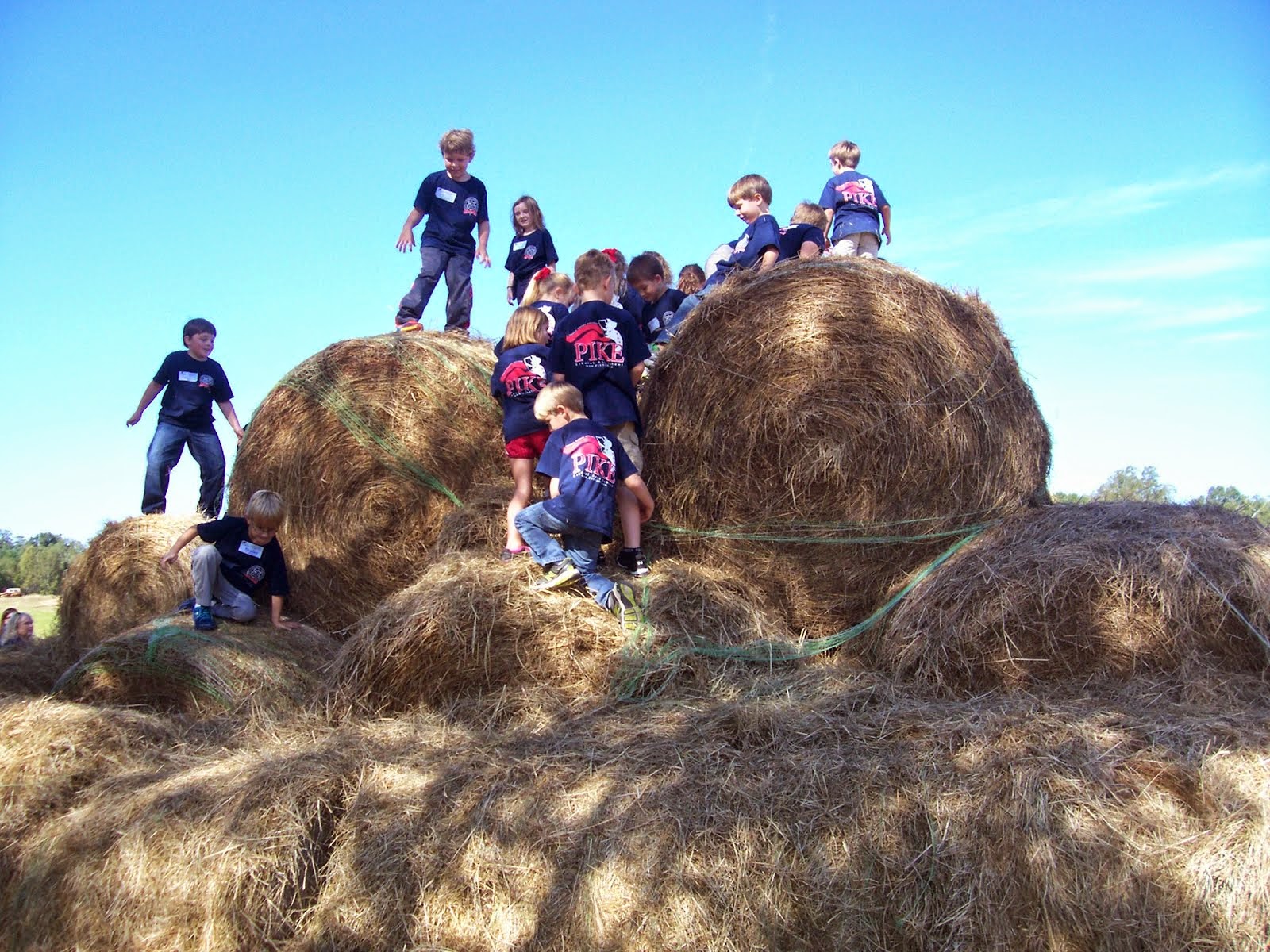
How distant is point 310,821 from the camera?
361cm

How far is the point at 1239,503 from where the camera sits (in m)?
6.01

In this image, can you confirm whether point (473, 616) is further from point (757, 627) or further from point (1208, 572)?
point (1208, 572)

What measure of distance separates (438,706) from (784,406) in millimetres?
2373

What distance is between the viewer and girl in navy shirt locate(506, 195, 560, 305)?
855cm

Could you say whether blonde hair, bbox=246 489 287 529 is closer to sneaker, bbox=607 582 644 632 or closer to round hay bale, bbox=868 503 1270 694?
sneaker, bbox=607 582 644 632

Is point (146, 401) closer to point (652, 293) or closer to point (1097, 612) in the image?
point (652, 293)

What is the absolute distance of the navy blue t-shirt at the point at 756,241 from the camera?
6961mm

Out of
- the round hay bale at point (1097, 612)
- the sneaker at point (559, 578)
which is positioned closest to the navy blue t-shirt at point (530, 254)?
the sneaker at point (559, 578)

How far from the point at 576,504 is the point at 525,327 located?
58.3 inches

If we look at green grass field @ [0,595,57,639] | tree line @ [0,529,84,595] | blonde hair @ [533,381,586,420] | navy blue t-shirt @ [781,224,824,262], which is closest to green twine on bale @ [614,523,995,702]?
blonde hair @ [533,381,586,420]

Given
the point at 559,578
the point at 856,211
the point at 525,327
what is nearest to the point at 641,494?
the point at 559,578

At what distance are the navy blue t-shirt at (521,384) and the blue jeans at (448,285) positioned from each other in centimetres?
257

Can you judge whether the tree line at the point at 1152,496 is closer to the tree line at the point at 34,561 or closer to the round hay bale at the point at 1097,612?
the round hay bale at the point at 1097,612

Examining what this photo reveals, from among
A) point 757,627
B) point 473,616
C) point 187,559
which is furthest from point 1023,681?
point 187,559
